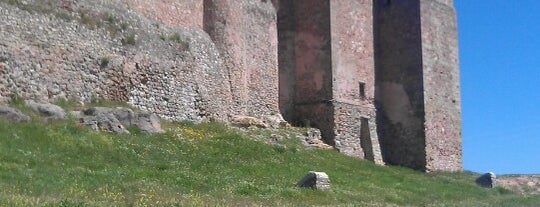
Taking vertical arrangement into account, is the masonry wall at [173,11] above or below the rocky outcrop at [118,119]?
above

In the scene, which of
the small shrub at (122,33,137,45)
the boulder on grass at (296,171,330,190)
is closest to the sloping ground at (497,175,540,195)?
the boulder on grass at (296,171,330,190)

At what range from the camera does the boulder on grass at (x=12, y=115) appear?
1555 centimetres

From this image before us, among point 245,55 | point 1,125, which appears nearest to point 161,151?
point 1,125

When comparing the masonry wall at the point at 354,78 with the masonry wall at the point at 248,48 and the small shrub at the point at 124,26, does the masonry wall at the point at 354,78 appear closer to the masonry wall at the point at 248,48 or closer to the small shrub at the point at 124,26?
the masonry wall at the point at 248,48

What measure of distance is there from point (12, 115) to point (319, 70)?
13.3 meters

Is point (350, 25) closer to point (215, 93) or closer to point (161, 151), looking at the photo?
point (215, 93)

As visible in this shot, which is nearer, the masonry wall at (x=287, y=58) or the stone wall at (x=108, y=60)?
the stone wall at (x=108, y=60)

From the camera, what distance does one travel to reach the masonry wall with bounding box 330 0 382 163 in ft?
88.2

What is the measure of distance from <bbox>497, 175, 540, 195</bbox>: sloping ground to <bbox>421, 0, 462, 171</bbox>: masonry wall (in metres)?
2.37

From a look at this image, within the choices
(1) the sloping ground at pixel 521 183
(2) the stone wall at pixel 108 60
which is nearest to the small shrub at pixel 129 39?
(2) the stone wall at pixel 108 60

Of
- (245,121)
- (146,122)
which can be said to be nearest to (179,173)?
(146,122)

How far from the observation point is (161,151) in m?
16.7

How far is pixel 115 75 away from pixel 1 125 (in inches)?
189

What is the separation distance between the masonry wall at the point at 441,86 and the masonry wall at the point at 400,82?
27 cm
